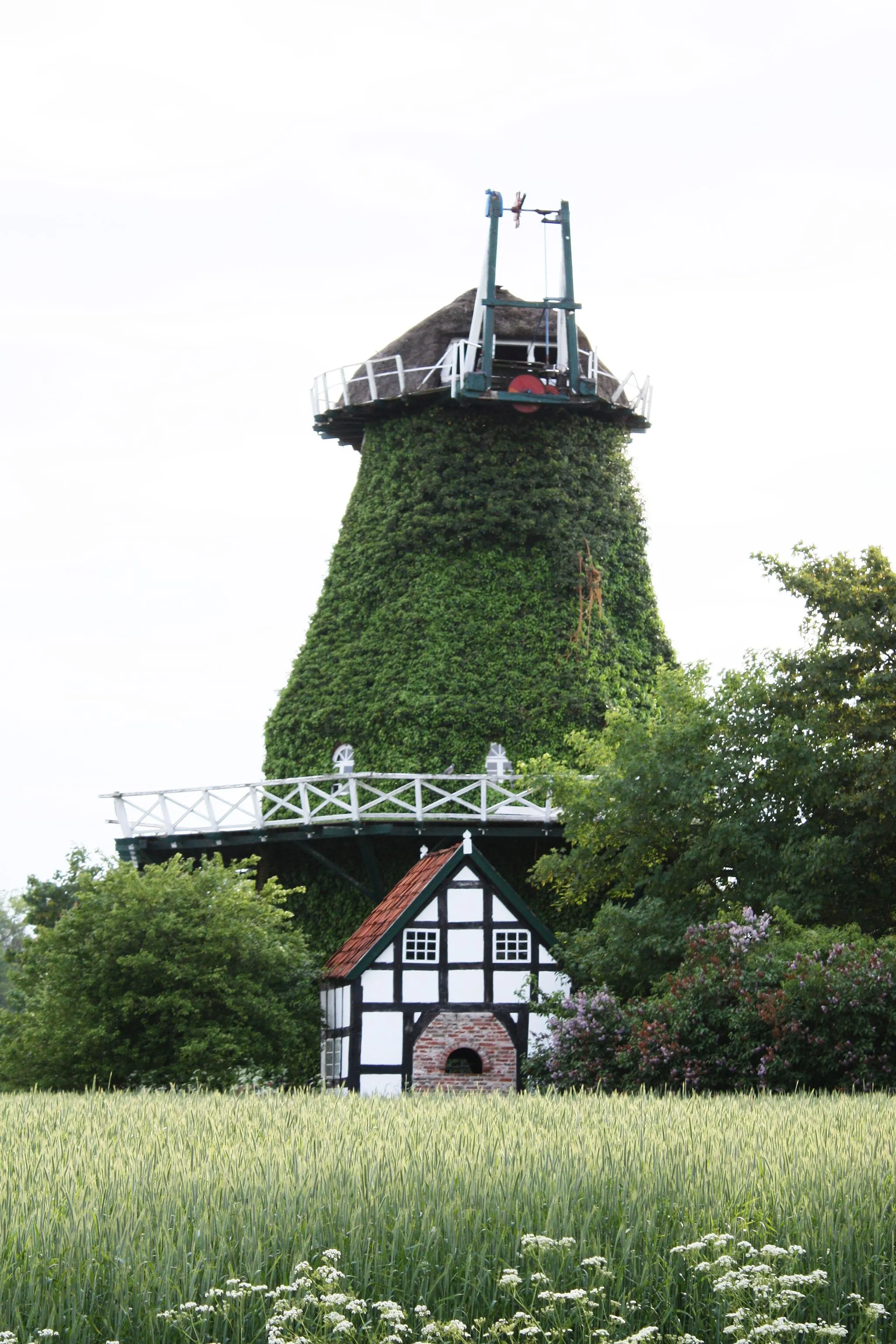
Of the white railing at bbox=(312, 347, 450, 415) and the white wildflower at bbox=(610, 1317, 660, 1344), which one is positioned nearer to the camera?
the white wildflower at bbox=(610, 1317, 660, 1344)

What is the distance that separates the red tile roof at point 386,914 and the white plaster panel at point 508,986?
6.02 ft

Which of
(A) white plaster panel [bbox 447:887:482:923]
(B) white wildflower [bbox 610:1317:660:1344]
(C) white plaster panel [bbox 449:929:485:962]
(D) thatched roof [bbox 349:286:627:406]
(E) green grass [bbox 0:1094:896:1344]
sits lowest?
(B) white wildflower [bbox 610:1317:660:1344]

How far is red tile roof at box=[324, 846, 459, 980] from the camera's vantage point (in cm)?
2439

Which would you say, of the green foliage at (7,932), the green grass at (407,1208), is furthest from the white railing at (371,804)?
the green foliage at (7,932)

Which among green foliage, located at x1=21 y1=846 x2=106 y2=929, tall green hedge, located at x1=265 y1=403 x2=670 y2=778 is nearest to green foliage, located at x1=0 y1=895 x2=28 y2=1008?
green foliage, located at x1=21 y1=846 x2=106 y2=929

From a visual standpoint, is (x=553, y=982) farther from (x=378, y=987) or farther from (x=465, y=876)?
(x=378, y=987)

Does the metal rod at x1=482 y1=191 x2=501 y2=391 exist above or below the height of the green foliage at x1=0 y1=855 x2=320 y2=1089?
above

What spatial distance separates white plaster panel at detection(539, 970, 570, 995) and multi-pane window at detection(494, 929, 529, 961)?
382 mm

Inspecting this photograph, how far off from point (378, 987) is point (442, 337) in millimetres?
16767

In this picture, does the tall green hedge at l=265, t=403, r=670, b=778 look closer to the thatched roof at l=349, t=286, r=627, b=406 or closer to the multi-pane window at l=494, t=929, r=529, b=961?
the thatched roof at l=349, t=286, r=627, b=406

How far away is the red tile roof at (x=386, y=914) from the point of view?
960 inches

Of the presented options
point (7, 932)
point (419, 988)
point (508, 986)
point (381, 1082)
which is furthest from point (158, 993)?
point (7, 932)

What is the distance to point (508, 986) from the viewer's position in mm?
24250

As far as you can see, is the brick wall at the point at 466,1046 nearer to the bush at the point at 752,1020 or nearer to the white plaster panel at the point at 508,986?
the white plaster panel at the point at 508,986
